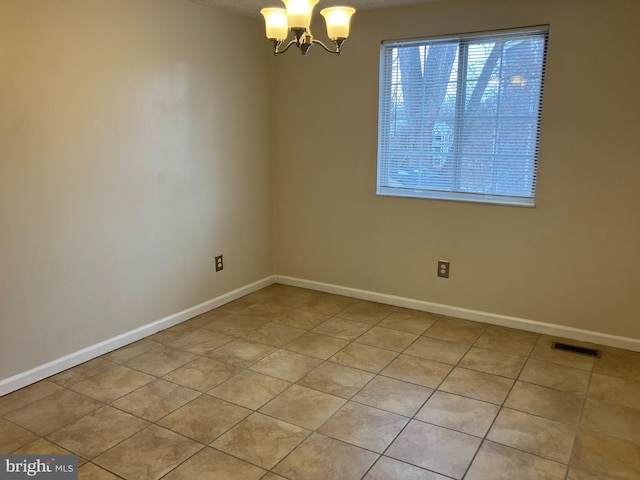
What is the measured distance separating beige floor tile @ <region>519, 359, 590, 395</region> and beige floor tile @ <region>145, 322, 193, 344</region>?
220cm

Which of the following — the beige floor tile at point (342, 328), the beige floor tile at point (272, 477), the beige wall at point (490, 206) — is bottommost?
the beige floor tile at point (272, 477)

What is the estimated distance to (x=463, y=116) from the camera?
142 inches

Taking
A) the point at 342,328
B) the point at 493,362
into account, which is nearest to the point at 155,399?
the point at 342,328

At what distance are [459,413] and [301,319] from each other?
1.53m

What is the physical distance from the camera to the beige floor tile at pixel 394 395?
2.62 meters

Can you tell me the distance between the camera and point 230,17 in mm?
3822

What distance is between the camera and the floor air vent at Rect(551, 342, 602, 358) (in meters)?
3.22

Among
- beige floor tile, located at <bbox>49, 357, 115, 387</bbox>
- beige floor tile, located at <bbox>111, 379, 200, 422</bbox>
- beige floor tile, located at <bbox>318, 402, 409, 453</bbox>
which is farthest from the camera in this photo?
beige floor tile, located at <bbox>49, 357, 115, 387</bbox>

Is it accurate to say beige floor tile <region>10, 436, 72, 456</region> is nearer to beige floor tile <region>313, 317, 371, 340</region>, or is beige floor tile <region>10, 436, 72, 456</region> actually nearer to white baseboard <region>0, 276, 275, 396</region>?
white baseboard <region>0, 276, 275, 396</region>

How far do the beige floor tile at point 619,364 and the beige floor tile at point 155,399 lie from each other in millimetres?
2334

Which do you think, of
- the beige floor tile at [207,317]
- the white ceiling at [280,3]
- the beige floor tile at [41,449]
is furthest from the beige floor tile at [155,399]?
the white ceiling at [280,3]

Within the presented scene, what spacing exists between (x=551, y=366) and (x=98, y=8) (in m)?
3.34

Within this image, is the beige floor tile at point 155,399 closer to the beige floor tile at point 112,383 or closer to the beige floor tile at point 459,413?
the beige floor tile at point 112,383

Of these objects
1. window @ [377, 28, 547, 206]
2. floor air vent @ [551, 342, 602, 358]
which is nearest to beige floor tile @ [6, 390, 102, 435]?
window @ [377, 28, 547, 206]
